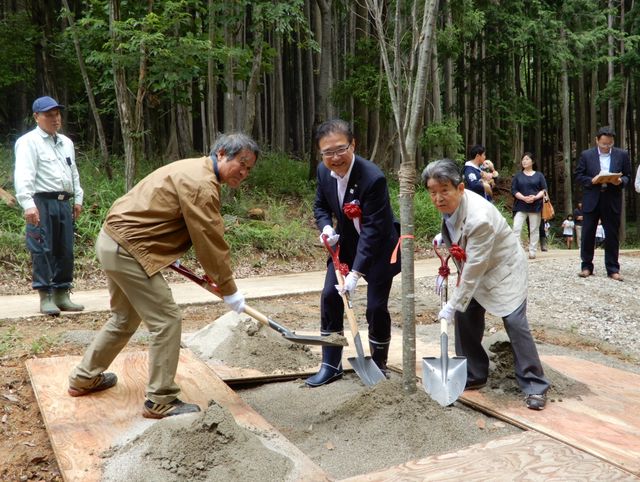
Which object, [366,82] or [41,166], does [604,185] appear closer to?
[41,166]

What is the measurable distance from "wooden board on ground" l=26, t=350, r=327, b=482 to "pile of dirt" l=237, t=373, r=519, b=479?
222 mm

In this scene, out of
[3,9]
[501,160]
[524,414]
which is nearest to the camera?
[524,414]

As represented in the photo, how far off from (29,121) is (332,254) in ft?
44.3

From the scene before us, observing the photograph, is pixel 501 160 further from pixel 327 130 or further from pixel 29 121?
pixel 327 130

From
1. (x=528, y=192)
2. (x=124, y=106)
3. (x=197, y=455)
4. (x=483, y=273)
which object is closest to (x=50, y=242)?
(x=197, y=455)

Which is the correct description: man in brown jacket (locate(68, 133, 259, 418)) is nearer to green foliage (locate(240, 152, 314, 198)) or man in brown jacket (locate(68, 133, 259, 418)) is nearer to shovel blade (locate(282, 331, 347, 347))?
shovel blade (locate(282, 331, 347, 347))

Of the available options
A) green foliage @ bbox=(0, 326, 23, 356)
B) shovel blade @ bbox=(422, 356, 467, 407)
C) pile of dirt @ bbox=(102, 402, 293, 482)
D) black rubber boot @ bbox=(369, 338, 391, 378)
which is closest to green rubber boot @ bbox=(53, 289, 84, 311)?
green foliage @ bbox=(0, 326, 23, 356)

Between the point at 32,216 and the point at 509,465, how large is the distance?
14.2 ft

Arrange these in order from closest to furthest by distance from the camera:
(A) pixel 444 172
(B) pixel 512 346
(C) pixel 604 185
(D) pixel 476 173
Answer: (A) pixel 444 172 → (B) pixel 512 346 → (C) pixel 604 185 → (D) pixel 476 173

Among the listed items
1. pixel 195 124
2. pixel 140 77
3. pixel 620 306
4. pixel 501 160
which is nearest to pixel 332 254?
pixel 620 306

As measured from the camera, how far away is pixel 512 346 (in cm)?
381

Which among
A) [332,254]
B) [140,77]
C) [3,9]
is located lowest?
[332,254]

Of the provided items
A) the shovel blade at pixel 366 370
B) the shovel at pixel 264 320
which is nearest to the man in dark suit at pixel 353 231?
the shovel blade at pixel 366 370

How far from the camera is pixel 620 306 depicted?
24.0ft
